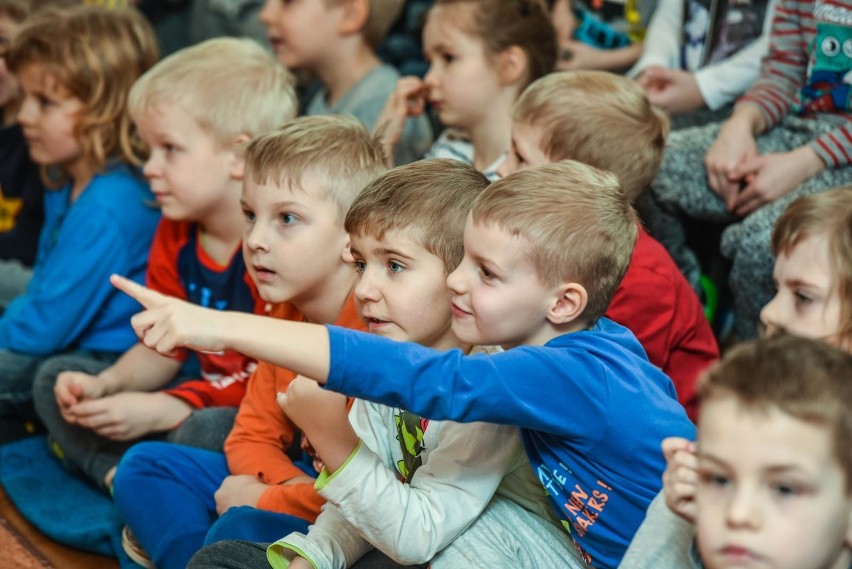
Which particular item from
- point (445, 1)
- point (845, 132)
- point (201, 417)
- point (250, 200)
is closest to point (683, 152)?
point (845, 132)

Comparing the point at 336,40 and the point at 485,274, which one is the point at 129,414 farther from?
the point at 336,40

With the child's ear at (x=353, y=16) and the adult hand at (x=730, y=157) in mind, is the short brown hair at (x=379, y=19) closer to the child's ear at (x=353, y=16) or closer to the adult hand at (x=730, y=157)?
the child's ear at (x=353, y=16)

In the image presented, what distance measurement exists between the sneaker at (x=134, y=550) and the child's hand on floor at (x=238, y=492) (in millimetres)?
155

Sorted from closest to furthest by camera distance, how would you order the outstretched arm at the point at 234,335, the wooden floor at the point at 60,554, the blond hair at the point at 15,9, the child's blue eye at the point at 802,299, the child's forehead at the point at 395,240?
1. the outstretched arm at the point at 234,335
2. the child's forehead at the point at 395,240
3. the child's blue eye at the point at 802,299
4. the wooden floor at the point at 60,554
5. the blond hair at the point at 15,9

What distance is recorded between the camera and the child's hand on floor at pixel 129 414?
200 cm

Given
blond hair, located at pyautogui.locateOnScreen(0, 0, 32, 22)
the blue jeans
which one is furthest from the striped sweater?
blond hair, located at pyautogui.locateOnScreen(0, 0, 32, 22)

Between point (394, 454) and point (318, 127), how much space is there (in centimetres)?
55

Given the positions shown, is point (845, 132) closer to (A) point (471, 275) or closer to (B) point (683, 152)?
(B) point (683, 152)

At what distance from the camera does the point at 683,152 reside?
6.86ft

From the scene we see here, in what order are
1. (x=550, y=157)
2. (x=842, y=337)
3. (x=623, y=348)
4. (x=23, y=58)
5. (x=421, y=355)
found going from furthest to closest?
1. (x=23, y=58)
2. (x=550, y=157)
3. (x=842, y=337)
4. (x=623, y=348)
5. (x=421, y=355)

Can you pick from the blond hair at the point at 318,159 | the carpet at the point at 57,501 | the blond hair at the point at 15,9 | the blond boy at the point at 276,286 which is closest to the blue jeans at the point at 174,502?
the blond boy at the point at 276,286

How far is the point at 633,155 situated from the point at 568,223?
0.59 meters

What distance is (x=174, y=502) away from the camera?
1756 millimetres

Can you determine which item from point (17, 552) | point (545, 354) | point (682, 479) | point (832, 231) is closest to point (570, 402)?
point (545, 354)
